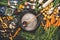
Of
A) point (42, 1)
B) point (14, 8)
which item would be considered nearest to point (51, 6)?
point (42, 1)

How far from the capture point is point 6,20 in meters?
5.62

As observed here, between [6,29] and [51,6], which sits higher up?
[51,6]

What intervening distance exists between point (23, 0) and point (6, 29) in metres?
0.47

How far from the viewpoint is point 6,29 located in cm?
565

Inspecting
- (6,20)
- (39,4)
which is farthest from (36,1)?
(6,20)

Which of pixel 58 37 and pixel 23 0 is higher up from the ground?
pixel 23 0

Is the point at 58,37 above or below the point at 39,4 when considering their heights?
below

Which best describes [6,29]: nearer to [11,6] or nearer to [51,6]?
[11,6]

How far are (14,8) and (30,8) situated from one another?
0.72 feet

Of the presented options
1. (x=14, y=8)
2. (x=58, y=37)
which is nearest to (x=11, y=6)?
(x=14, y=8)

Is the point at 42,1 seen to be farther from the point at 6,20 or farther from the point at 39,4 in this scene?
the point at 6,20

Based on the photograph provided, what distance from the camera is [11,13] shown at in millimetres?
5594

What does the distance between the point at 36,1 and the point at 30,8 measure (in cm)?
13

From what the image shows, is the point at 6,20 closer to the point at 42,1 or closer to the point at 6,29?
the point at 6,29
